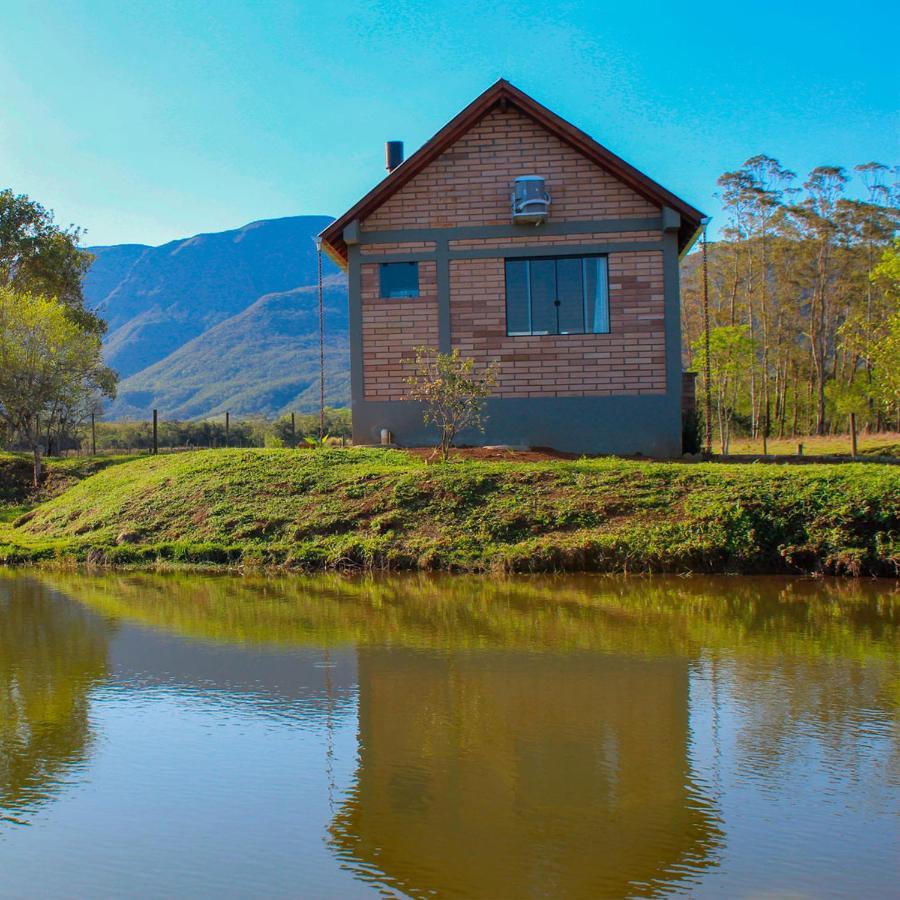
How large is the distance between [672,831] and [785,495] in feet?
31.9

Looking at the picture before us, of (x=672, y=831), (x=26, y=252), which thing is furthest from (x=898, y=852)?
(x=26, y=252)

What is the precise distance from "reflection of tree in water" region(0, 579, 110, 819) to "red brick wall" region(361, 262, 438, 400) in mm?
9514

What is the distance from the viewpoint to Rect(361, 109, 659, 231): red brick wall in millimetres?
20391

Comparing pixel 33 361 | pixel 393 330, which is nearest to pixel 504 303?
pixel 393 330

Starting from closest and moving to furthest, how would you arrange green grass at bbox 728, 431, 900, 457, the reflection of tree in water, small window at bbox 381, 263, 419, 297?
the reflection of tree in water, small window at bbox 381, 263, 419, 297, green grass at bbox 728, 431, 900, 457

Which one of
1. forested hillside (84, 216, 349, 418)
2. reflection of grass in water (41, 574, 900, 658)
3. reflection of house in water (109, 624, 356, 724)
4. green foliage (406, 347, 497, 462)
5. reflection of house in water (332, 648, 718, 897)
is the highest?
forested hillside (84, 216, 349, 418)

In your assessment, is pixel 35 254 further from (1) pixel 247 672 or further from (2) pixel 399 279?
(1) pixel 247 672

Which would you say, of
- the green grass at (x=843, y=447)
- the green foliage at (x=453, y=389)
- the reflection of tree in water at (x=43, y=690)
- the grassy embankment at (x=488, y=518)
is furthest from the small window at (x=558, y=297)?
the green grass at (x=843, y=447)

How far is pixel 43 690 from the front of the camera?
25.8 feet

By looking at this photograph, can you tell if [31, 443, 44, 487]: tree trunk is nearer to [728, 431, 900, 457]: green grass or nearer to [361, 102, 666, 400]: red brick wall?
[361, 102, 666, 400]: red brick wall

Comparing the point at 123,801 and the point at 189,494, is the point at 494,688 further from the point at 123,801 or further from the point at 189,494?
the point at 189,494

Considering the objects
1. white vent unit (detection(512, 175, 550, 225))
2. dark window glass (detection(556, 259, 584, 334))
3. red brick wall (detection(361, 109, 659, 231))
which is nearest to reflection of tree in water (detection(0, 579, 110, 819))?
red brick wall (detection(361, 109, 659, 231))

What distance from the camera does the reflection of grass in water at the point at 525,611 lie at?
9414mm

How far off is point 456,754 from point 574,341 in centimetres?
1493
